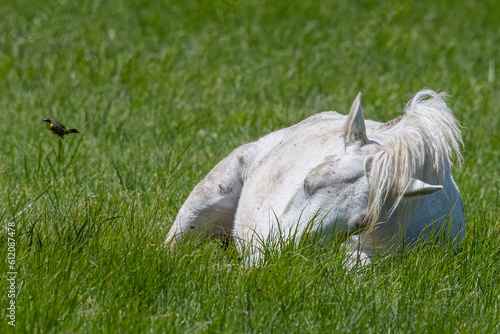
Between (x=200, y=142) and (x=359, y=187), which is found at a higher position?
(x=359, y=187)

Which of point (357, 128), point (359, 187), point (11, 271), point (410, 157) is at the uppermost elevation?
point (357, 128)

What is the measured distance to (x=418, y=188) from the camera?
335 centimetres

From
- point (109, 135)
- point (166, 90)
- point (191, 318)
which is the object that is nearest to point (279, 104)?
point (166, 90)

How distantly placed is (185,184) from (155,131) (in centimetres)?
163

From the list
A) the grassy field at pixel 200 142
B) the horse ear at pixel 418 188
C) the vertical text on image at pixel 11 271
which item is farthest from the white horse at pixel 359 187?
the vertical text on image at pixel 11 271

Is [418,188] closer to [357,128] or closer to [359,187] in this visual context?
[359,187]

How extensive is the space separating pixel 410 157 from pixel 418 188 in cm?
21

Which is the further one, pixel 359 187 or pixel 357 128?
pixel 357 128

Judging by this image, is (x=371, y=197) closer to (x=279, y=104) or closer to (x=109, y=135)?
(x=109, y=135)


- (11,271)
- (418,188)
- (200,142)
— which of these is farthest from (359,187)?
(200,142)

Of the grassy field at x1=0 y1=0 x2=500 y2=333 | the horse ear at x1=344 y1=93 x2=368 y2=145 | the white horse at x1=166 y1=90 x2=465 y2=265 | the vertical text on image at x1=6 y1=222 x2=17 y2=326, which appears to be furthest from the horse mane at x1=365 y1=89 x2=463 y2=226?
the vertical text on image at x1=6 y1=222 x2=17 y2=326

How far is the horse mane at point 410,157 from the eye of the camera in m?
3.39

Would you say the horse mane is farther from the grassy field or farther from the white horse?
the grassy field

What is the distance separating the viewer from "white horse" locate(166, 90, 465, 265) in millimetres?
3422
